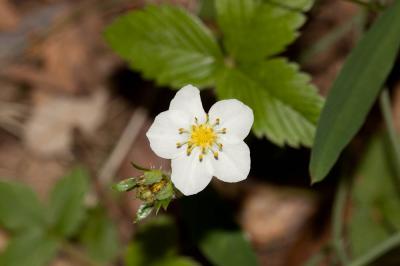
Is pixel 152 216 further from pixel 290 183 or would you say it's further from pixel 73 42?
pixel 73 42

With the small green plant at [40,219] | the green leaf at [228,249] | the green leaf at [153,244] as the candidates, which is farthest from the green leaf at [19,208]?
the green leaf at [228,249]

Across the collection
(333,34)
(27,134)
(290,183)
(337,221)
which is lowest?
(27,134)

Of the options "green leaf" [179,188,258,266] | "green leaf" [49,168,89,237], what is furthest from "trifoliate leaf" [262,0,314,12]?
"green leaf" [49,168,89,237]

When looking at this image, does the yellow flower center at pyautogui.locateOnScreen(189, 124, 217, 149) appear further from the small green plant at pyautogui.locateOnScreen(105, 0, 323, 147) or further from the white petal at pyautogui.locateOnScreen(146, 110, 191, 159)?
the small green plant at pyautogui.locateOnScreen(105, 0, 323, 147)

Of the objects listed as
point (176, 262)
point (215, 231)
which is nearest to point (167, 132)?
point (215, 231)

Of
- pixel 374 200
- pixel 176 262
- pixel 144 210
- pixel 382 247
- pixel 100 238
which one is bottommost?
pixel 100 238

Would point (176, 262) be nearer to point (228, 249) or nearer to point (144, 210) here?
point (228, 249)

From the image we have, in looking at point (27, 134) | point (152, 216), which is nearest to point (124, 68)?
point (27, 134)
